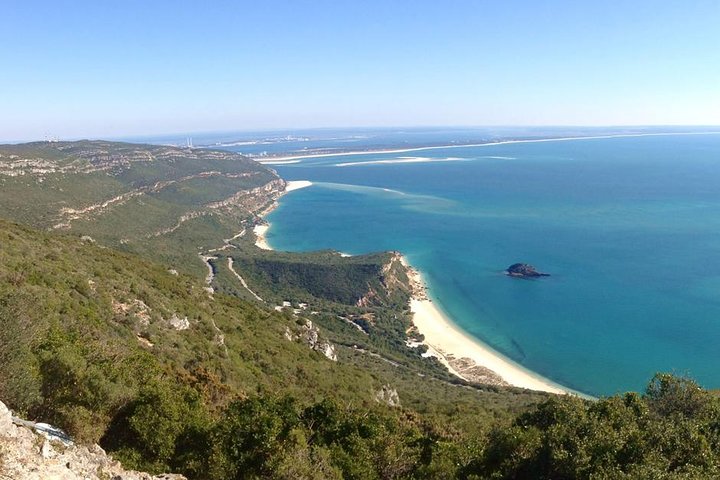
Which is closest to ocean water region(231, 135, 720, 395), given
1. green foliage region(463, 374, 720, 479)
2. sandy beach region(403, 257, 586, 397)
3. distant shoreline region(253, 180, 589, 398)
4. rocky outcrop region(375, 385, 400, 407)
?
distant shoreline region(253, 180, 589, 398)

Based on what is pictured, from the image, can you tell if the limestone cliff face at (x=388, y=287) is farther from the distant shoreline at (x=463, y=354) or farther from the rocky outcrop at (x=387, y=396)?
the rocky outcrop at (x=387, y=396)

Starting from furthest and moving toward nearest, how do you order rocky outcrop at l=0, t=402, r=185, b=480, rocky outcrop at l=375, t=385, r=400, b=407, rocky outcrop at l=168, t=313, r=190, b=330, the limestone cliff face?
the limestone cliff face < rocky outcrop at l=375, t=385, r=400, b=407 < rocky outcrop at l=168, t=313, r=190, b=330 < rocky outcrop at l=0, t=402, r=185, b=480

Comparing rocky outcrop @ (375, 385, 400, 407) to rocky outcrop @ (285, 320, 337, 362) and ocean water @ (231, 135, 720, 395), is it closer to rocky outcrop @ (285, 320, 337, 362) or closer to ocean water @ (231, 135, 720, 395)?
rocky outcrop @ (285, 320, 337, 362)

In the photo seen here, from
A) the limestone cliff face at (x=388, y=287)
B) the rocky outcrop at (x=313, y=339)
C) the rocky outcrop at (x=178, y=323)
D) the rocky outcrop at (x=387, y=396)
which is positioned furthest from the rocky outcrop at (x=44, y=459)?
the limestone cliff face at (x=388, y=287)

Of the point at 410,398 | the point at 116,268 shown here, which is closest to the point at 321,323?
the point at 410,398

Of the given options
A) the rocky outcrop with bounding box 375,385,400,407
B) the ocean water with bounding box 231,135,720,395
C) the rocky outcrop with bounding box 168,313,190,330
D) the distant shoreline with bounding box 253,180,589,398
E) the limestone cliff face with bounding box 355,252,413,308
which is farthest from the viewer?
the limestone cliff face with bounding box 355,252,413,308

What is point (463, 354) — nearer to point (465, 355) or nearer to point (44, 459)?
point (465, 355)

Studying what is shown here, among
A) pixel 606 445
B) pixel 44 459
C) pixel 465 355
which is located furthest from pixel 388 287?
pixel 44 459
